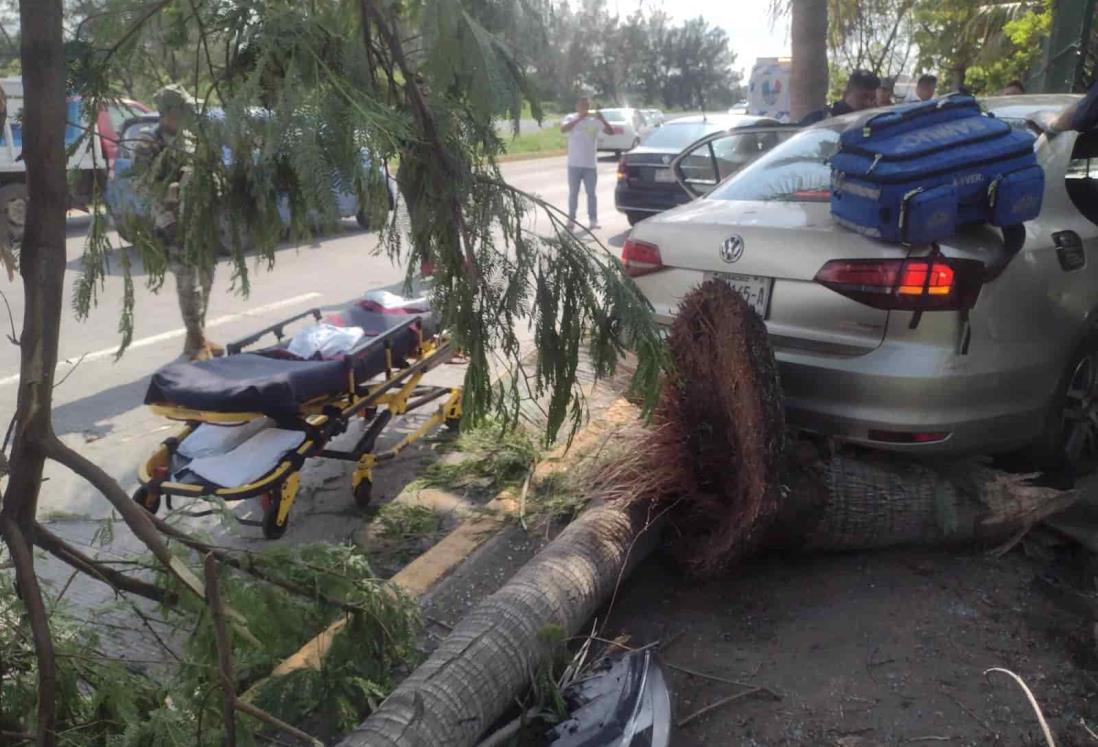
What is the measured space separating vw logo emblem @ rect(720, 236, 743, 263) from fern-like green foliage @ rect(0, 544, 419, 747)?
1.94m

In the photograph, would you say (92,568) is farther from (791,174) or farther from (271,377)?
(791,174)

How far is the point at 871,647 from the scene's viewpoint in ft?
10.3

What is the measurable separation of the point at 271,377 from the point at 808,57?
685cm

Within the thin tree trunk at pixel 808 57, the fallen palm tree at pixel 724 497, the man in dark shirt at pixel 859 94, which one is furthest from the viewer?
the thin tree trunk at pixel 808 57

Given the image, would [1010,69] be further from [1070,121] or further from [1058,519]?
[1058,519]

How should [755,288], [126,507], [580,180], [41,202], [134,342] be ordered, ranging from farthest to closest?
[580,180] → [134,342] → [755,288] → [126,507] → [41,202]

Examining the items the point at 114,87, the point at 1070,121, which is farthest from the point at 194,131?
the point at 1070,121

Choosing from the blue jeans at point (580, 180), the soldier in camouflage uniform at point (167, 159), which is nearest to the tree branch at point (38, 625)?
the soldier in camouflage uniform at point (167, 159)

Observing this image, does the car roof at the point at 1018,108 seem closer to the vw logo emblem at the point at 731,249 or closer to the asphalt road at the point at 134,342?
the vw logo emblem at the point at 731,249

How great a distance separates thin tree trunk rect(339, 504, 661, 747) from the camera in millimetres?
2482

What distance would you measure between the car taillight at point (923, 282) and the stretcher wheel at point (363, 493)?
2.40m

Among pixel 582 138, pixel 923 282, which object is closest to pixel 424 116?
pixel 923 282

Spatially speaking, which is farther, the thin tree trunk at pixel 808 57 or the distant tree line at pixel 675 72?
the distant tree line at pixel 675 72

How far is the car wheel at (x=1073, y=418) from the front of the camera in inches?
157
